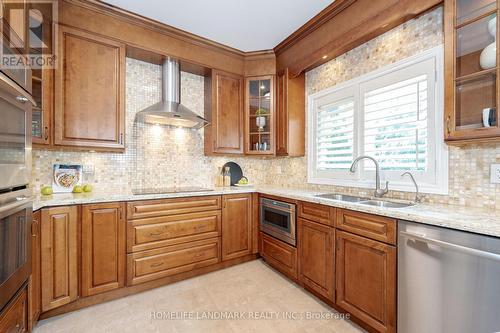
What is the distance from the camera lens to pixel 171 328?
1.77 meters

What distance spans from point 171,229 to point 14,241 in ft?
4.35

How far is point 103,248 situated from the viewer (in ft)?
6.74

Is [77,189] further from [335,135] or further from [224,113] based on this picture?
[335,135]

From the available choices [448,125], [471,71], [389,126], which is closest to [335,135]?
[389,126]

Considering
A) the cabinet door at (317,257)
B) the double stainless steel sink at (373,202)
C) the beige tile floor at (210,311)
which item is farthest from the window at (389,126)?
the beige tile floor at (210,311)

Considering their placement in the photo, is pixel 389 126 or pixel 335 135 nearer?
pixel 389 126

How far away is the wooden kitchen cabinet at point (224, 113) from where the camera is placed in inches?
120

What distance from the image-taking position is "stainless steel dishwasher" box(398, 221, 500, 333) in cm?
111

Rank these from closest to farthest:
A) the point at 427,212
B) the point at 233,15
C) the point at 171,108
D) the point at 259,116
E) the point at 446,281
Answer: the point at 446,281, the point at 427,212, the point at 233,15, the point at 171,108, the point at 259,116

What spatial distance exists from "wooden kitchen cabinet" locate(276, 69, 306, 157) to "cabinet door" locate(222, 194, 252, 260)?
0.81 meters

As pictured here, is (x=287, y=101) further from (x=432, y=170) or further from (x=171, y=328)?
(x=171, y=328)

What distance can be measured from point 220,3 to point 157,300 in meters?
2.82

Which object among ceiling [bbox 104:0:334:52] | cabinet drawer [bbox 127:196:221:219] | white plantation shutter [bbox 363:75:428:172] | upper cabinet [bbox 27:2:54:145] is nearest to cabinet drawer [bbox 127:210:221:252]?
cabinet drawer [bbox 127:196:221:219]

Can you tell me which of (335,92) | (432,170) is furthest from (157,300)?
(335,92)
